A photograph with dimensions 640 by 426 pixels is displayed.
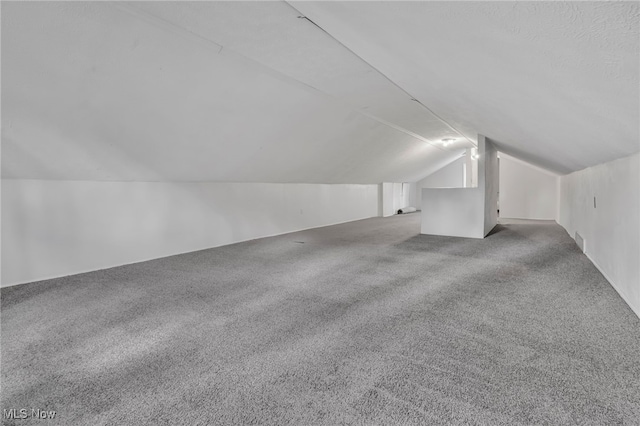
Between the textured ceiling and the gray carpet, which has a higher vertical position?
the textured ceiling

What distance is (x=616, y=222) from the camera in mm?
2936

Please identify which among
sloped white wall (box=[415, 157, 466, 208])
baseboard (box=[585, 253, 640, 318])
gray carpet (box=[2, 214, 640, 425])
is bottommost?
gray carpet (box=[2, 214, 640, 425])

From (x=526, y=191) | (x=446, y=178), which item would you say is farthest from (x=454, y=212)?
(x=446, y=178)

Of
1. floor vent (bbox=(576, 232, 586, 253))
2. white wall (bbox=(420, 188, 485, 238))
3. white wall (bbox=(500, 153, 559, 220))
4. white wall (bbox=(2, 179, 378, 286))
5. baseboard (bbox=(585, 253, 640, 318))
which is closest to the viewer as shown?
baseboard (bbox=(585, 253, 640, 318))

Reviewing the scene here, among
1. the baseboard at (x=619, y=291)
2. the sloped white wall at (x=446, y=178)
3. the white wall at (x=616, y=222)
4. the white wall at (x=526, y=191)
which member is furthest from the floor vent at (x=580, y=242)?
the sloped white wall at (x=446, y=178)

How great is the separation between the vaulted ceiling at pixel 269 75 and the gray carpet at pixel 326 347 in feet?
4.23

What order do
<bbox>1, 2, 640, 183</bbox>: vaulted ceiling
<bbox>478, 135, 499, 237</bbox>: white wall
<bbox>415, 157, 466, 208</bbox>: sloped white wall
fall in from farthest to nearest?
<bbox>415, 157, 466, 208</bbox>: sloped white wall < <bbox>478, 135, 499, 237</bbox>: white wall < <bbox>1, 2, 640, 183</bbox>: vaulted ceiling

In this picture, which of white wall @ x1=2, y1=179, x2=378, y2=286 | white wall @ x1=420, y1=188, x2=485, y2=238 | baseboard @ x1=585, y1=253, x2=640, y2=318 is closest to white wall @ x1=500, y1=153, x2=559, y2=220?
white wall @ x1=420, y1=188, x2=485, y2=238

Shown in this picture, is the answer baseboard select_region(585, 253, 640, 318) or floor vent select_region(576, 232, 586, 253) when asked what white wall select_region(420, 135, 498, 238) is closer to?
floor vent select_region(576, 232, 586, 253)

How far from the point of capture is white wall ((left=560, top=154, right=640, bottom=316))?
2451mm

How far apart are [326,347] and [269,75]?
8.58 feet

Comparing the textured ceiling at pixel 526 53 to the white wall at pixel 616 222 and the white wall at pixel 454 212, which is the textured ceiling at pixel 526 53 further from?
the white wall at pixel 454 212

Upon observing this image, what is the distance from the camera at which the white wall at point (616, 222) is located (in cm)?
245

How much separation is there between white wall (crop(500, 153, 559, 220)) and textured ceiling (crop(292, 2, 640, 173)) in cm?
643
